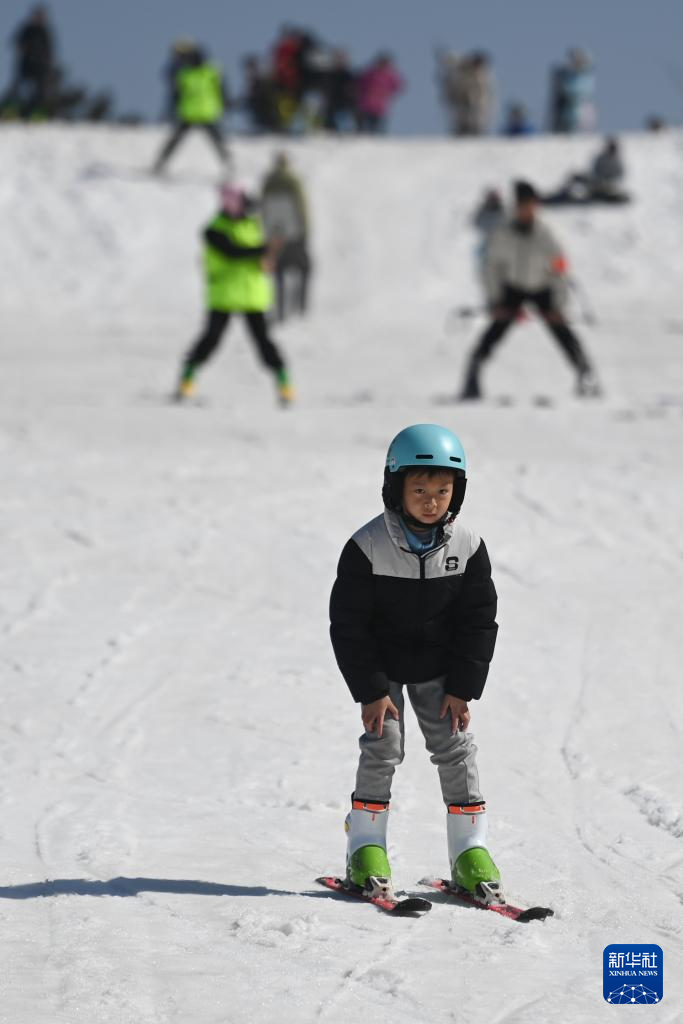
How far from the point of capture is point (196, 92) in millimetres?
20703

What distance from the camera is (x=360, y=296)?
2003 centimetres

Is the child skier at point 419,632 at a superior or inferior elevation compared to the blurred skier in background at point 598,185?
inferior

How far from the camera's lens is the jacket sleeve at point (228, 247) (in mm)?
11195

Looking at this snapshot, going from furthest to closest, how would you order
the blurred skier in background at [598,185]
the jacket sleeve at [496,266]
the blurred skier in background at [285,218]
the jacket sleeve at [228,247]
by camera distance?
the blurred skier in background at [598,185], the blurred skier in background at [285,218], the jacket sleeve at [496,266], the jacket sleeve at [228,247]

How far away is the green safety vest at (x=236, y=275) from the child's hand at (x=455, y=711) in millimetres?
7640

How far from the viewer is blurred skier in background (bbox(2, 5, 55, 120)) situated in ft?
75.1

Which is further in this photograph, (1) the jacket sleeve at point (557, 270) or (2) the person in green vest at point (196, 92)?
(2) the person in green vest at point (196, 92)

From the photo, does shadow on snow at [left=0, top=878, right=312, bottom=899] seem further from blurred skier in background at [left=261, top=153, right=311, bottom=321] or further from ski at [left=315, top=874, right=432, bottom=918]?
blurred skier in background at [left=261, top=153, right=311, bottom=321]

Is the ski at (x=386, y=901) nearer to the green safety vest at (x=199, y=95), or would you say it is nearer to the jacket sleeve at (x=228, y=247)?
the jacket sleeve at (x=228, y=247)

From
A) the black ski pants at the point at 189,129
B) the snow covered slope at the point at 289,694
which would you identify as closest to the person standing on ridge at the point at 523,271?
the snow covered slope at the point at 289,694

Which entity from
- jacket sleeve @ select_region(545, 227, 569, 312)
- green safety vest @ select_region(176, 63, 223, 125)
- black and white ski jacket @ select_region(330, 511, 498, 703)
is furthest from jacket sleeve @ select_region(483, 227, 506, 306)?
green safety vest @ select_region(176, 63, 223, 125)

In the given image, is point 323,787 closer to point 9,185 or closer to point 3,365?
point 3,365

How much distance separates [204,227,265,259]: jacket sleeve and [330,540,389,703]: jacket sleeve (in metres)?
7.62

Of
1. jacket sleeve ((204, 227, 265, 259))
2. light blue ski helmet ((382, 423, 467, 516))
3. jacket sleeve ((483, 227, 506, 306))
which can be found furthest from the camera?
jacket sleeve ((483, 227, 506, 306))
